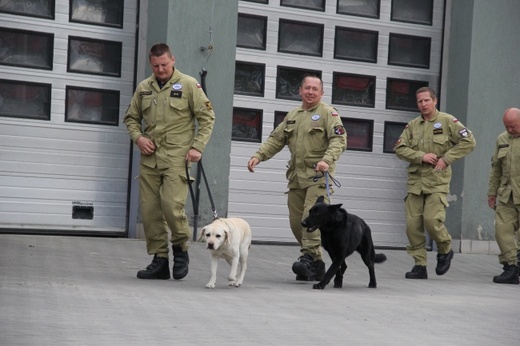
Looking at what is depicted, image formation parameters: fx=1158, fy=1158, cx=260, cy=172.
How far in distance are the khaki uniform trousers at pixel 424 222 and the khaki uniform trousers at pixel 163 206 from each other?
2.96m

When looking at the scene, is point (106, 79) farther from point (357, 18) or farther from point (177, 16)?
point (357, 18)

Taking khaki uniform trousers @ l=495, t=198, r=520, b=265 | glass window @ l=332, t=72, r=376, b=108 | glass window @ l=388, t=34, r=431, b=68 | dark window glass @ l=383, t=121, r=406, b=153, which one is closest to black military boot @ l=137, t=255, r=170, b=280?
khaki uniform trousers @ l=495, t=198, r=520, b=265

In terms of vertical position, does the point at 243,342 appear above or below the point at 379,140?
below

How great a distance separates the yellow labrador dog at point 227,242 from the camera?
391 inches

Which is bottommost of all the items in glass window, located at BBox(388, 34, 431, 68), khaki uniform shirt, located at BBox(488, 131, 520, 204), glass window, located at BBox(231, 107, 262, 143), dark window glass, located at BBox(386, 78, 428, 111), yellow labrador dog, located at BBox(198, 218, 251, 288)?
yellow labrador dog, located at BBox(198, 218, 251, 288)

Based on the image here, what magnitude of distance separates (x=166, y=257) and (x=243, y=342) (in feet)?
12.8

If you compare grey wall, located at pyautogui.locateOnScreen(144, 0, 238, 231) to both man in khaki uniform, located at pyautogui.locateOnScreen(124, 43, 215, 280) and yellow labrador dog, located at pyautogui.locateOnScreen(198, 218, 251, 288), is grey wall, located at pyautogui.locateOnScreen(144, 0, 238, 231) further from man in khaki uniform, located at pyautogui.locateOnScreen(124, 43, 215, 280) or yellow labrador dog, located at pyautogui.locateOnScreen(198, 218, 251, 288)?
yellow labrador dog, located at pyautogui.locateOnScreen(198, 218, 251, 288)

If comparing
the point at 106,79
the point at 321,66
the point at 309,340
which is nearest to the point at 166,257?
the point at 309,340

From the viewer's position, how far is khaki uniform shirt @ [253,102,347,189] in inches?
439

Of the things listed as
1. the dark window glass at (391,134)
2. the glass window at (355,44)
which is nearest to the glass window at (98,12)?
the glass window at (355,44)

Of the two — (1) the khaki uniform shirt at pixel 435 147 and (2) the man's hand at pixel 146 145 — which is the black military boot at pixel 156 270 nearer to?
(2) the man's hand at pixel 146 145

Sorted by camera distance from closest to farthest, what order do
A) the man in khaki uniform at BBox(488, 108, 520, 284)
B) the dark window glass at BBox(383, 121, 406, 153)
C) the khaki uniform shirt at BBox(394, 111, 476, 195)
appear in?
the khaki uniform shirt at BBox(394, 111, 476, 195) < the man in khaki uniform at BBox(488, 108, 520, 284) < the dark window glass at BBox(383, 121, 406, 153)

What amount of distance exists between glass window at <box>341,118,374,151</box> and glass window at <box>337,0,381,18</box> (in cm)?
150

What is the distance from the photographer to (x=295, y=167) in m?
11.4
